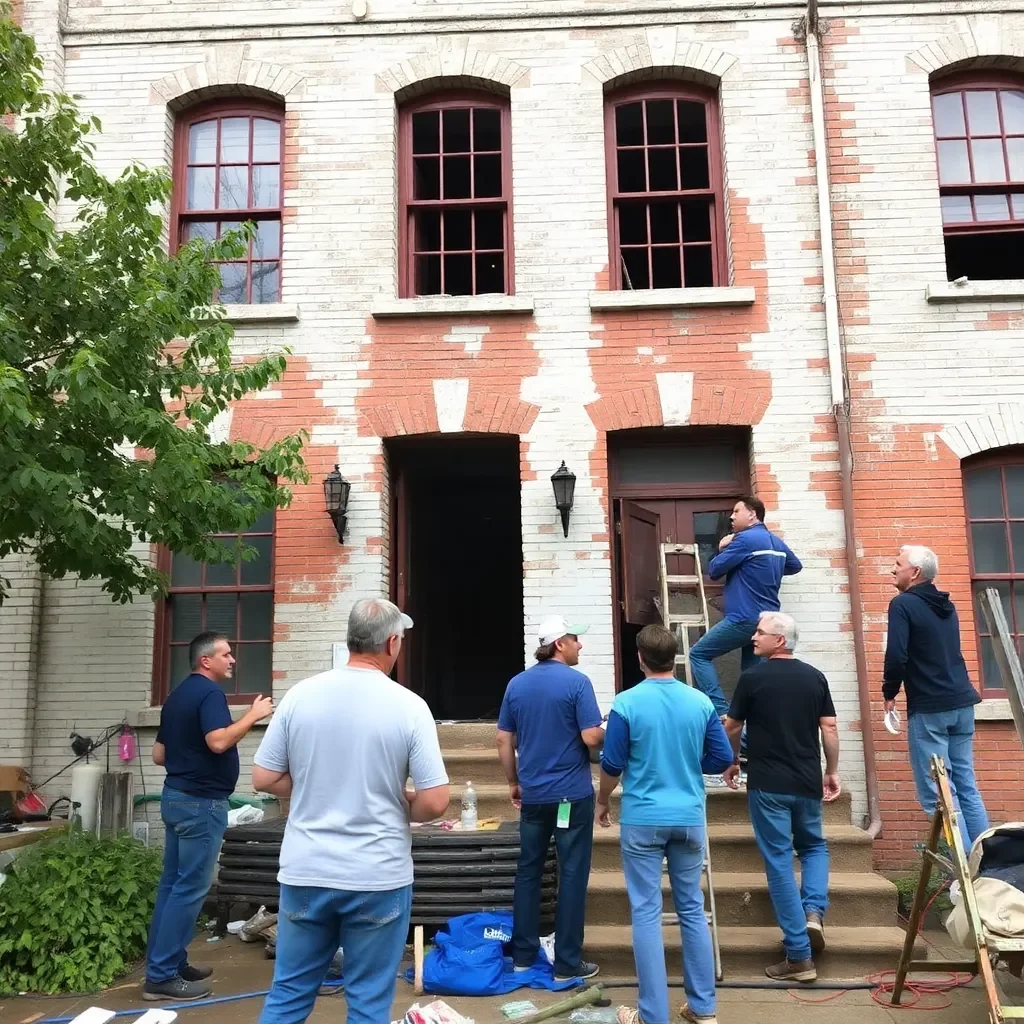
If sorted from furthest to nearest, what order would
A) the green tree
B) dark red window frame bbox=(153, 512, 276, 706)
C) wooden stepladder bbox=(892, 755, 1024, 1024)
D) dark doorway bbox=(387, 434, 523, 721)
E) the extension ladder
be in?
dark doorway bbox=(387, 434, 523, 721)
dark red window frame bbox=(153, 512, 276, 706)
the extension ladder
the green tree
wooden stepladder bbox=(892, 755, 1024, 1024)

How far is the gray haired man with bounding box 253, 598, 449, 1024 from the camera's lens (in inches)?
134

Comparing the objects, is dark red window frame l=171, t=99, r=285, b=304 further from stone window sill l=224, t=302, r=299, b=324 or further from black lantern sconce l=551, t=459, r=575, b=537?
black lantern sconce l=551, t=459, r=575, b=537

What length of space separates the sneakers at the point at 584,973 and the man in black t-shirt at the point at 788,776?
38.8 inches

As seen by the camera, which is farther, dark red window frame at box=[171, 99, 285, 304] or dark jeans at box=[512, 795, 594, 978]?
dark red window frame at box=[171, 99, 285, 304]

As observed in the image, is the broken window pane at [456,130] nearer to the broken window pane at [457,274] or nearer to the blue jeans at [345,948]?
the broken window pane at [457,274]

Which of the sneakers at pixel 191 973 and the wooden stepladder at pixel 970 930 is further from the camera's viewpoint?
the sneakers at pixel 191 973

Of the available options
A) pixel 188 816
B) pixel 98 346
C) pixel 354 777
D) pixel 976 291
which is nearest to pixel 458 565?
pixel 976 291

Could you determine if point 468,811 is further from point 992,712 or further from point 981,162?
point 981,162

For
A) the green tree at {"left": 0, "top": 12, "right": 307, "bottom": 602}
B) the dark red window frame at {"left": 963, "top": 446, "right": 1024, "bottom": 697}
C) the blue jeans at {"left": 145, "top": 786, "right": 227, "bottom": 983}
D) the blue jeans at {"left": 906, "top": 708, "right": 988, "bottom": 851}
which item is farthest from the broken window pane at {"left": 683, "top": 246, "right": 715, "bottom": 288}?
the blue jeans at {"left": 145, "top": 786, "right": 227, "bottom": 983}

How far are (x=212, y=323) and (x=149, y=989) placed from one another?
417 centimetres

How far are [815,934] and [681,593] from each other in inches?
121

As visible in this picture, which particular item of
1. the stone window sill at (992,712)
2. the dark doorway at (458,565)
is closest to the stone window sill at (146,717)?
the dark doorway at (458,565)

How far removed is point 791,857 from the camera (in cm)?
539

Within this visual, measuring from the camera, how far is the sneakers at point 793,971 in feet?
17.5
